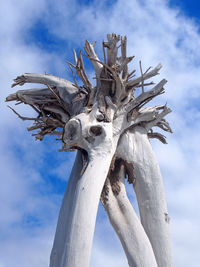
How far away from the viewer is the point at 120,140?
570 cm

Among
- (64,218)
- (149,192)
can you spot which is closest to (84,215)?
(64,218)

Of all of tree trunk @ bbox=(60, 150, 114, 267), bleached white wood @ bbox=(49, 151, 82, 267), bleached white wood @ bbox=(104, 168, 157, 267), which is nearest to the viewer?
tree trunk @ bbox=(60, 150, 114, 267)

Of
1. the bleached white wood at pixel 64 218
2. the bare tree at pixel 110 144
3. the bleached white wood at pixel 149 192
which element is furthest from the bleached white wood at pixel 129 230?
the bleached white wood at pixel 64 218

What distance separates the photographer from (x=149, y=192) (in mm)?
5473

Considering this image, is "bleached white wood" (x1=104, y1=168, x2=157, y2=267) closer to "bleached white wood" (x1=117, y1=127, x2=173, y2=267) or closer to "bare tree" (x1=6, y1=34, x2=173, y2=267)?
"bare tree" (x1=6, y1=34, x2=173, y2=267)

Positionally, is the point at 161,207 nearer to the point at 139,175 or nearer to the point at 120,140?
the point at 139,175

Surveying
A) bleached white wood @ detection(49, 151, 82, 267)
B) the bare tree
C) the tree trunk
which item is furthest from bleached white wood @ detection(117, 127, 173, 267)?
the tree trunk

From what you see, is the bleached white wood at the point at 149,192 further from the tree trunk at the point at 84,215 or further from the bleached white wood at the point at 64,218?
the tree trunk at the point at 84,215

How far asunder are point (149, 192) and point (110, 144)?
121 cm

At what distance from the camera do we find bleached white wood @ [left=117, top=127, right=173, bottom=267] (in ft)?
16.9

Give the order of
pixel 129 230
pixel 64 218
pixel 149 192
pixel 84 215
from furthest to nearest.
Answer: pixel 149 192, pixel 129 230, pixel 64 218, pixel 84 215

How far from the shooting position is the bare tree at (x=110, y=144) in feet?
14.9

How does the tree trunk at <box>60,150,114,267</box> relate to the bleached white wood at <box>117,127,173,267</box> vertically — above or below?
below

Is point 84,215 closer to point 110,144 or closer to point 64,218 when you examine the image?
point 64,218
